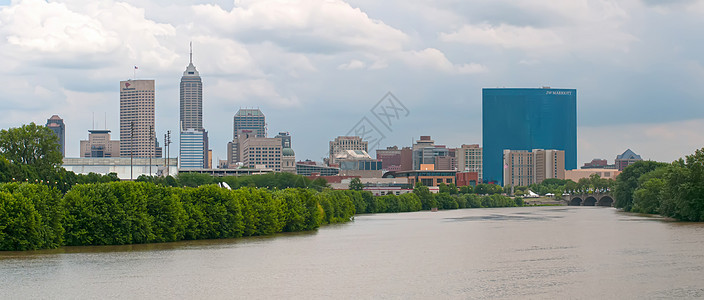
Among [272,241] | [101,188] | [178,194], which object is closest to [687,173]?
[272,241]

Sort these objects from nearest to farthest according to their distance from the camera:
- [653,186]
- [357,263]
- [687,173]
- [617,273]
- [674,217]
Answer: [617,273] < [357,263] < [687,173] < [674,217] < [653,186]

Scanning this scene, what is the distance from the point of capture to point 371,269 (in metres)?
59.8

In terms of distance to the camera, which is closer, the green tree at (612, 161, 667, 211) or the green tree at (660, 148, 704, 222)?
the green tree at (660, 148, 704, 222)

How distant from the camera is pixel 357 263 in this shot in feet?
209

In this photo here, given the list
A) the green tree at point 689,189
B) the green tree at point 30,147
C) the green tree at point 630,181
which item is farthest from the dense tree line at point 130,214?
the green tree at point 630,181

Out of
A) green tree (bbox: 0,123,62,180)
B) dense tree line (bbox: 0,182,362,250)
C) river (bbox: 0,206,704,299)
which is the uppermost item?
green tree (bbox: 0,123,62,180)

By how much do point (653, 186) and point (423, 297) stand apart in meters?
99.9

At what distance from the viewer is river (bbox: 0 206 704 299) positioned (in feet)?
159

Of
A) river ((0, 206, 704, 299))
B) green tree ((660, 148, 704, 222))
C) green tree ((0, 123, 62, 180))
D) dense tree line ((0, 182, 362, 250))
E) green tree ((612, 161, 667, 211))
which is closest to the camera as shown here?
river ((0, 206, 704, 299))

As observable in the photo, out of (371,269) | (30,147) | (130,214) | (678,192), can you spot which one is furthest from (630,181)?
(371,269)

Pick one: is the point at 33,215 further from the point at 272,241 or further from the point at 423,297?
the point at 423,297

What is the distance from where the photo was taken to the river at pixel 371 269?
159 ft

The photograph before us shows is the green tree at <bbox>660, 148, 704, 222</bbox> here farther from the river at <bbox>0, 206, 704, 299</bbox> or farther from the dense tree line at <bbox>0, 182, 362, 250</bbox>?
the dense tree line at <bbox>0, 182, 362, 250</bbox>

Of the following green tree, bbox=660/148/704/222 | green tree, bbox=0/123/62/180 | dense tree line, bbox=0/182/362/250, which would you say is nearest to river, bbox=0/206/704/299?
dense tree line, bbox=0/182/362/250
